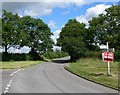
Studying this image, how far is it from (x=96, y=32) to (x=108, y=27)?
169 inches

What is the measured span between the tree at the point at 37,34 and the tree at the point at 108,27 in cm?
1274

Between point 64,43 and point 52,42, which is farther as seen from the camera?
point 52,42

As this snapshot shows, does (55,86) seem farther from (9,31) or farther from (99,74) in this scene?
(9,31)

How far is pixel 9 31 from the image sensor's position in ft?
274

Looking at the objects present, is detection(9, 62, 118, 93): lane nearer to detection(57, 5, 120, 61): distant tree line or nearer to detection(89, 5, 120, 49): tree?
detection(57, 5, 120, 61): distant tree line

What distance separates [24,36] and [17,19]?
7.27 meters

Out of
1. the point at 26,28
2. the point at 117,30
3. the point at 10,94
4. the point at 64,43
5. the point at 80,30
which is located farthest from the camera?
the point at 26,28

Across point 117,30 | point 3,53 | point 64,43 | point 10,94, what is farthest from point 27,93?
point 3,53

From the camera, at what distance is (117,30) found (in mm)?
77562

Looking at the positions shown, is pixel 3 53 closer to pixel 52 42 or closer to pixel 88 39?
Result: pixel 52 42

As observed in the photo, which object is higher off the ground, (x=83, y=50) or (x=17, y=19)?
(x=17, y=19)

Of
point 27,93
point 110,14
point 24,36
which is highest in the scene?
point 110,14

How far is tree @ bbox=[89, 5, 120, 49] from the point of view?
248 feet

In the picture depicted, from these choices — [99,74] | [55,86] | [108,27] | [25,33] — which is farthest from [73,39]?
[55,86]
